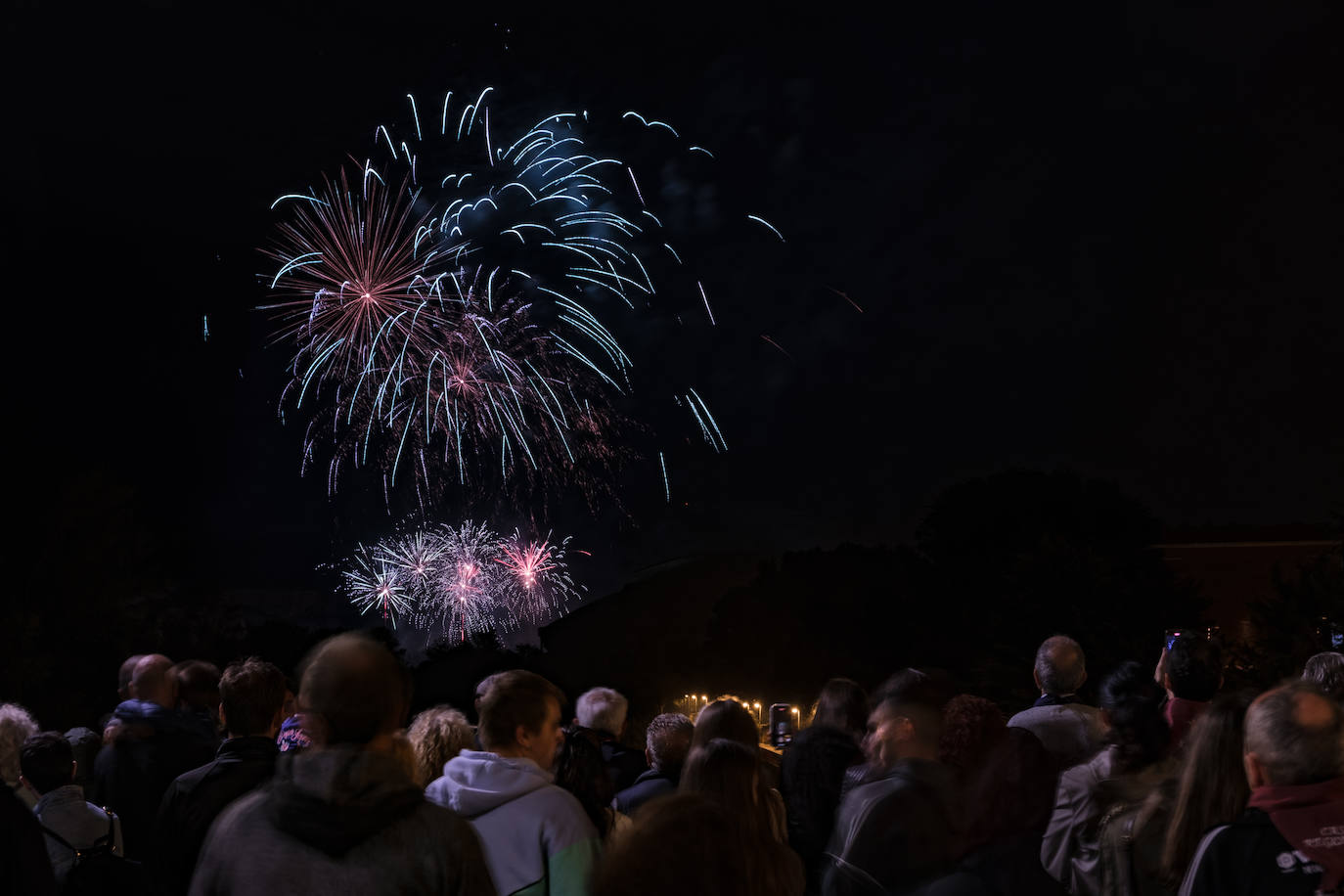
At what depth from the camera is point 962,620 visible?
51.0 m

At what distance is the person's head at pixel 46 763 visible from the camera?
5.27m

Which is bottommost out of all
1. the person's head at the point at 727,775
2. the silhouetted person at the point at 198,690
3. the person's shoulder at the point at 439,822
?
the person's head at the point at 727,775

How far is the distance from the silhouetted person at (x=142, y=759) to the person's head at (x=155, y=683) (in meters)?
0.08

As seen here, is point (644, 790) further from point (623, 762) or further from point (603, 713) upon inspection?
point (623, 762)

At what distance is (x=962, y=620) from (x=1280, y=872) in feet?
163

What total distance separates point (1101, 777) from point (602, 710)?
287 centimetres

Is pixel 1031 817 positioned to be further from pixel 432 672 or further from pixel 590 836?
pixel 432 672

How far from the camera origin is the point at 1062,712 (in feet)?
19.4

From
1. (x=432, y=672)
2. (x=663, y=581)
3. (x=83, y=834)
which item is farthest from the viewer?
(x=663, y=581)

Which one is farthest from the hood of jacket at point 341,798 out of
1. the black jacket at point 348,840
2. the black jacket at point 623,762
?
the black jacket at point 623,762

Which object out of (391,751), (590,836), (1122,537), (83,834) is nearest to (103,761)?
(83,834)

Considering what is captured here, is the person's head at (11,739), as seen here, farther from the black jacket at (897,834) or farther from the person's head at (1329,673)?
the person's head at (1329,673)

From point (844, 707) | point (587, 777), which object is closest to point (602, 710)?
point (587, 777)

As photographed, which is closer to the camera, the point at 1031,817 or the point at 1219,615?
the point at 1031,817
